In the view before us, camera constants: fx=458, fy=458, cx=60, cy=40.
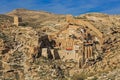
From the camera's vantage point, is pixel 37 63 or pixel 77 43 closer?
pixel 37 63

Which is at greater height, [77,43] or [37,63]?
[77,43]

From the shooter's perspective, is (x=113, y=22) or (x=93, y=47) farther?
(x=113, y=22)

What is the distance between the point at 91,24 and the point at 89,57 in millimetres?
6356

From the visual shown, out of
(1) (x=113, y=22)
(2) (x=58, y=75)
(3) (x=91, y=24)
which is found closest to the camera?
Answer: (2) (x=58, y=75)

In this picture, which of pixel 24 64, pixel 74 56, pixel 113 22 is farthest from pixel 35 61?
pixel 113 22

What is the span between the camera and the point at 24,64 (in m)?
63.0

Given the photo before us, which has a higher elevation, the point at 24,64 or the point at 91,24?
the point at 91,24

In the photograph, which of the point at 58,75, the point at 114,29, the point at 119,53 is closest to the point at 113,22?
the point at 114,29

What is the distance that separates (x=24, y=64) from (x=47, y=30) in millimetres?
9780

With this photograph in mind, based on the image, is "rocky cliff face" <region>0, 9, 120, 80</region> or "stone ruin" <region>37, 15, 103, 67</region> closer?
"rocky cliff face" <region>0, 9, 120, 80</region>

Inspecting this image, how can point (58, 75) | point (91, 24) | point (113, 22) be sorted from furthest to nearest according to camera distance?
point (113, 22) → point (91, 24) → point (58, 75)

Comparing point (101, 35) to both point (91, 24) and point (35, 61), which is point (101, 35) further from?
point (35, 61)

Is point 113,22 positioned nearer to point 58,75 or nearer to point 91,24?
point 91,24

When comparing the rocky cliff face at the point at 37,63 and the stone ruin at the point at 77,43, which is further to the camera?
the stone ruin at the point at 77,43
